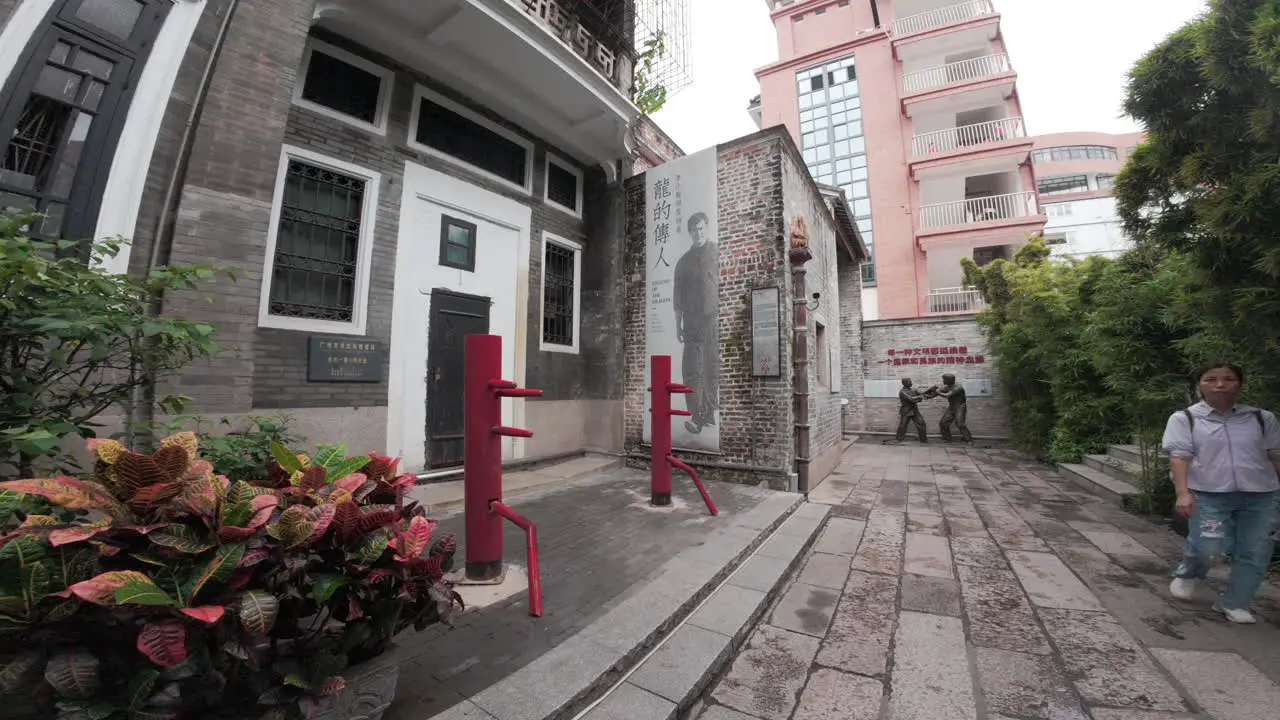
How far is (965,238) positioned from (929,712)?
53.0 feet

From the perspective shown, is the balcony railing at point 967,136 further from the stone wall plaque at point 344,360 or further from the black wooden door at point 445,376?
the stone wall plaque at point 344,360

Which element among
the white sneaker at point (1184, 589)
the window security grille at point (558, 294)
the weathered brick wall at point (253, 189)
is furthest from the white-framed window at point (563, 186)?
the white sneaker at point (1184, 589)

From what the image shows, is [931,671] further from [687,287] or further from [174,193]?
[174,193]

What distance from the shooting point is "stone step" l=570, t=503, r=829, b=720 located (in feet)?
6.15

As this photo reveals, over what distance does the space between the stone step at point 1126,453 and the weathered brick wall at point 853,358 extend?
6263 mm

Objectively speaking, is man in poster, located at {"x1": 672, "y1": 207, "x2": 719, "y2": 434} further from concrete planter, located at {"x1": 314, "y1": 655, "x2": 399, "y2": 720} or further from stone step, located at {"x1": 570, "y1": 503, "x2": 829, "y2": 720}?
concrete planter, located at {"x1": 314, "y1": 655, "x2": 399, "y2": 720}

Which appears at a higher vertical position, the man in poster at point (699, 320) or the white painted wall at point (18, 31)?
the white painted wall at point (18, 31)

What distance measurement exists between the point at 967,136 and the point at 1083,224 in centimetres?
1768

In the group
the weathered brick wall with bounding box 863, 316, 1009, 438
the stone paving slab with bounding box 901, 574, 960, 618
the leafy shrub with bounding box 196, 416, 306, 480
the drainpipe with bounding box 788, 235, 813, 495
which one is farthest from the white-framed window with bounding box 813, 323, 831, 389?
the leafy shrub with bounding box 196, 416, 306, 480

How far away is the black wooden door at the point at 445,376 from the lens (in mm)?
5445

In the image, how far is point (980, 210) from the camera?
47.7 ft

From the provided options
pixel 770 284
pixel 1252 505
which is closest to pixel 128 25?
pixel 770 284

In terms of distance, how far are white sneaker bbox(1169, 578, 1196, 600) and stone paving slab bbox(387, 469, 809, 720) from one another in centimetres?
232

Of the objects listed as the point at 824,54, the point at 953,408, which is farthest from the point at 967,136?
the point at 953,408
